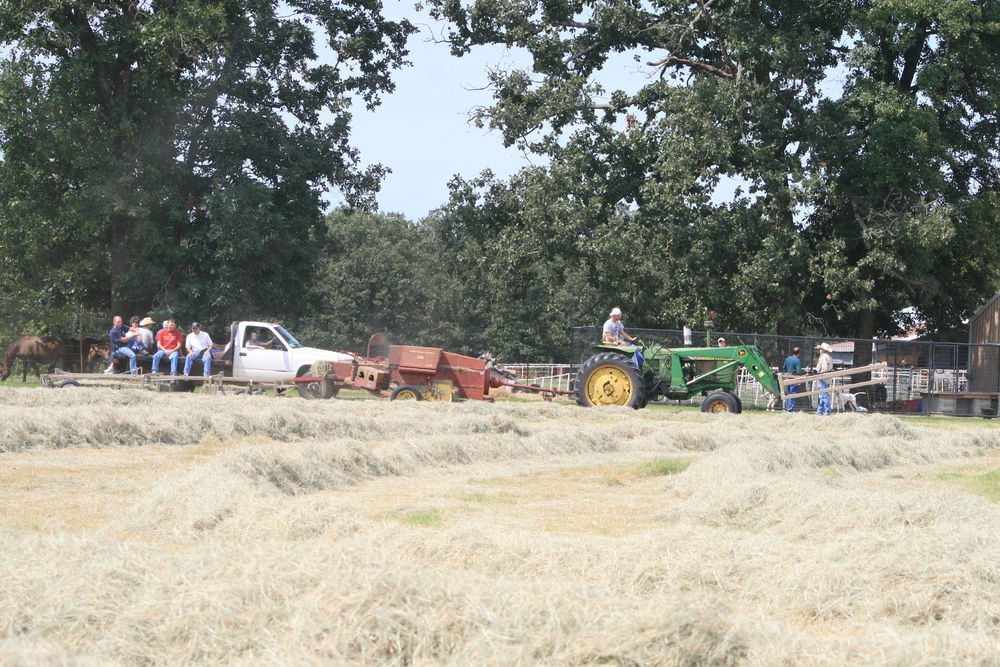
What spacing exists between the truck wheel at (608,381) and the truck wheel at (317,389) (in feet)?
16.1

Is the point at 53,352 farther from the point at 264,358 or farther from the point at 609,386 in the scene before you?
the point at 609,386

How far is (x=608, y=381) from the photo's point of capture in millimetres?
20766

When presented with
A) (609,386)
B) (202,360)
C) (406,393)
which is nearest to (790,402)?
(609,386)

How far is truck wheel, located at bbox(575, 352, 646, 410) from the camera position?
20.5m

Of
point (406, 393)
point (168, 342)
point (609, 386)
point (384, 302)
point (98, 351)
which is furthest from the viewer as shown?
point (384, 302)

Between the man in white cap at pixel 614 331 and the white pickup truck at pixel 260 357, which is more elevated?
the man in white cap at pixel 614 331

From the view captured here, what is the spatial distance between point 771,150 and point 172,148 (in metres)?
16.3

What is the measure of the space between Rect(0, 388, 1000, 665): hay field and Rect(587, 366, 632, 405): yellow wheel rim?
334 inches

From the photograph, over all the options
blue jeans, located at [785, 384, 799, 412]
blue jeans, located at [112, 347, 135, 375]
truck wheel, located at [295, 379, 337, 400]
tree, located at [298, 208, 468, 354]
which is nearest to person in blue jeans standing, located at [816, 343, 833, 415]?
blue jeans, located at [785, 384, 799, 412]

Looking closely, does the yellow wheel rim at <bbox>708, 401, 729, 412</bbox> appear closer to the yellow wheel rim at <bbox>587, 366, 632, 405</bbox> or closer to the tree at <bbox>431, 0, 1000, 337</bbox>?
the yellow wheel rim at <bbox>587, 366, 632, 405</bbox>

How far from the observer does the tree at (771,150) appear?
2731cm

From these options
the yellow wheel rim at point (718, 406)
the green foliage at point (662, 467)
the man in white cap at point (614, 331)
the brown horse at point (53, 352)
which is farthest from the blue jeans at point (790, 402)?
the brown horse at point (53, 352)

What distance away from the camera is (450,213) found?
33.1m

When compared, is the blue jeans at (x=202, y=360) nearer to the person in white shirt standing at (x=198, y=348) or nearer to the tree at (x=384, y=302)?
the person in white shirt standing at (x=198, y=348)
